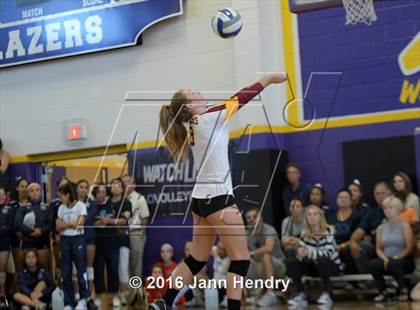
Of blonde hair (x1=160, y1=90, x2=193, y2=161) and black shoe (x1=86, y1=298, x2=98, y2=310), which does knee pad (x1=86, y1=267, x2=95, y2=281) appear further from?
blonde hair (x1=160, y1=90, x2=193, y2=161)

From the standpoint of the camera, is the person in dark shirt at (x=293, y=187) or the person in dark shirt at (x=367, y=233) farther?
the person in dark shirt at (x=293, y=187)

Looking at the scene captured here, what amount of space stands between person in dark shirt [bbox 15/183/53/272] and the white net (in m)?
4.94

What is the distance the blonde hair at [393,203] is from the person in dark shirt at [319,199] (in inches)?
33.0

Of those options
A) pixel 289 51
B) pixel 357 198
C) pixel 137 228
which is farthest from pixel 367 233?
pixel 137 228

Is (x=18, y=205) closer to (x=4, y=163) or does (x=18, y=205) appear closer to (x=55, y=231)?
(x=55, y=231)

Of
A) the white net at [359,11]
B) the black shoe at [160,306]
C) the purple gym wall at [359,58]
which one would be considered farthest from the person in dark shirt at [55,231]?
the black shoe at [160,306]

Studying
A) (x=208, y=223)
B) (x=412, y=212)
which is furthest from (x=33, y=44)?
(x=208, y=223)

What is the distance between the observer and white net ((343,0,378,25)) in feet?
33.3

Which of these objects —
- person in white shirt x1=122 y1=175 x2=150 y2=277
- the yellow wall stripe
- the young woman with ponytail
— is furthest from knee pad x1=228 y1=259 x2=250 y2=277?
person in white shirt x1=122 y1=175 x2=150 y2=277

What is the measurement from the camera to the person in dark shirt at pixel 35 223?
458 inches

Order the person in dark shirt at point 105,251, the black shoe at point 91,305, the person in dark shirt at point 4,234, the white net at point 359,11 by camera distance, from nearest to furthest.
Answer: the white net at point 359,11 → the black shoe at point 91,305 → the person in dark shirt at point 105,251 → the person in dark shirt at point 4,234

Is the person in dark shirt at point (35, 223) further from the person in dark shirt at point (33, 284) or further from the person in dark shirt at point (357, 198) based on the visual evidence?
the person in dark shirt at point (357, 198)

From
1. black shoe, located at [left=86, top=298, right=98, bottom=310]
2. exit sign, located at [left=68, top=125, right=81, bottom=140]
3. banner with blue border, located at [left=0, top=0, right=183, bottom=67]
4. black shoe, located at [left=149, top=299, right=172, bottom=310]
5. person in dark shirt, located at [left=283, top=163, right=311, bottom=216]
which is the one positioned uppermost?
banner with blue border, located at [left=0, top=0, right=183, bottom=67]

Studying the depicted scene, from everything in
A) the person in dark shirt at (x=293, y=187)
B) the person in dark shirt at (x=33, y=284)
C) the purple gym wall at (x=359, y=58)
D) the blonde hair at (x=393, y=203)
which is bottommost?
the person in dark shirt at (x=33, y=284)
